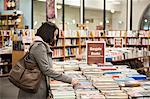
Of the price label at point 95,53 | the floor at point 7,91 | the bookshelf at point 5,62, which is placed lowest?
the floor at point 7,91

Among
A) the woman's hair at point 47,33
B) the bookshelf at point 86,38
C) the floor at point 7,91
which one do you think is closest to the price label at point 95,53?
the woman's hair at point 47,33

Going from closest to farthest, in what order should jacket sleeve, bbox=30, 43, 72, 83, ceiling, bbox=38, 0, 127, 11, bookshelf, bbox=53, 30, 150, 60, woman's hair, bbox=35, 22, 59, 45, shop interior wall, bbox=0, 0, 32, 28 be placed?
1. jacket sleeve, bbox=30, 43, 72, 83
2. woman's hair, bbox=35, 22, 59, 45
3. bookshelf, bbox=53, 30, 150, 60
4. shop interior wall, bbox=0, 0, 32, 28
5. ceiling, bbox=38, 0, 127, 11

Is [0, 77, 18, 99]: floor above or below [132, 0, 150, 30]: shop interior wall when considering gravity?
below

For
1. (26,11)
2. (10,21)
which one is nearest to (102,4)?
(26,11)

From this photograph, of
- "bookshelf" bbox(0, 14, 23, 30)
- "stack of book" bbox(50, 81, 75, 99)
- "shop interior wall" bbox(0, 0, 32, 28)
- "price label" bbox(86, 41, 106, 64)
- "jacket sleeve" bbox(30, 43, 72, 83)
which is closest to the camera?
"stack of book" bbox(50, 81, 75, 99)

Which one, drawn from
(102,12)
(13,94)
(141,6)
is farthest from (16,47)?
(141,6)

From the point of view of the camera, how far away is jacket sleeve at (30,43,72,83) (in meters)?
3.31

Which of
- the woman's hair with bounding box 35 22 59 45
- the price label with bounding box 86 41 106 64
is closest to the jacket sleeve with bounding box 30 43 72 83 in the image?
the woman's hair with bounding box 35 22 59 45

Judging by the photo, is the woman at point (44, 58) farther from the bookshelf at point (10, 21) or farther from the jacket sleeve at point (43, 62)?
the bookshelf at point (10, 21)

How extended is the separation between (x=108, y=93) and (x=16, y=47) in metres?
8.45

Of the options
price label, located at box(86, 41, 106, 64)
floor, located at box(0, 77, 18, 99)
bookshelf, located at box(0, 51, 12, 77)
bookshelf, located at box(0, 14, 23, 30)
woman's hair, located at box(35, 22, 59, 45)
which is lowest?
floor, located at box(0, 77, 18, 99)

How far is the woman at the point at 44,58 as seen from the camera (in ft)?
10.9

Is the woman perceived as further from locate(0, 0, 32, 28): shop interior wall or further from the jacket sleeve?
locate(0, 0, 32, 28): shop interior wall

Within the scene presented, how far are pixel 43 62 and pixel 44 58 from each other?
46 millimetres
